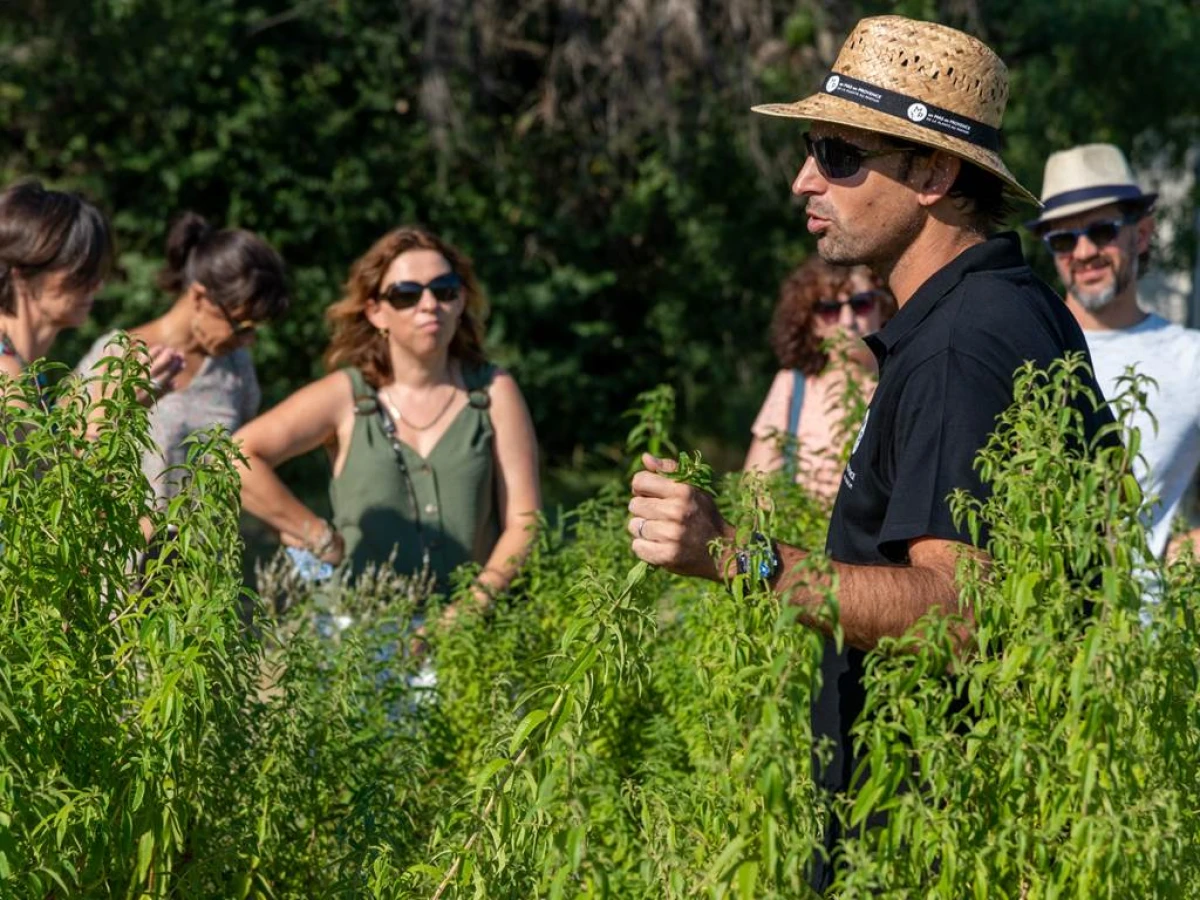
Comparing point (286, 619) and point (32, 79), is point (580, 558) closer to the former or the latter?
point (286, 619)

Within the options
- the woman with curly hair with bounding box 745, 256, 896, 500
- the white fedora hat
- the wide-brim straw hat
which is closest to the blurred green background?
the woman with curly hair with bounding box 745, 256, 896, 500

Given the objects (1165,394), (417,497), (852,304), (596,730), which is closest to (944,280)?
(596,730)

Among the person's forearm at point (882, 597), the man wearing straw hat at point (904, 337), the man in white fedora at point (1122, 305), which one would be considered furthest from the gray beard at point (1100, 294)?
the person's forearm at point (882, 597)

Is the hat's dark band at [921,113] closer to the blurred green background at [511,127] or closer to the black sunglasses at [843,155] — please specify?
the black sunglasses at [843,155]

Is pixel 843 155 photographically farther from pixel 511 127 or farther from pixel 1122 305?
pixel 511 127

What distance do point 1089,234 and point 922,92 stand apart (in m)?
2.30

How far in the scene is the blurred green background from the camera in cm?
1051

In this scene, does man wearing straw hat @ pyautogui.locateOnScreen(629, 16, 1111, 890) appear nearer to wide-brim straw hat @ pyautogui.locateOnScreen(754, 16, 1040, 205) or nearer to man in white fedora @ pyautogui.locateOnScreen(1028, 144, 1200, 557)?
wide-brim straw hat @ pyautogui.locateOnScreen(754, 16, 1040, 205)

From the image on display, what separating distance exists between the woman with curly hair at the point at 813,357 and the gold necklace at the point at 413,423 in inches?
34.7

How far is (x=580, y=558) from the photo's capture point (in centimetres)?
421

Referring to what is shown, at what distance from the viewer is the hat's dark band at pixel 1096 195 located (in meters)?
5.21

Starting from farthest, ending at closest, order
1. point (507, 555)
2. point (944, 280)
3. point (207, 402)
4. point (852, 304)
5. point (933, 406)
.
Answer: point (852, 304) < point (207, 402) < point (507, 555) < point (944, 280) < point (933, 406)

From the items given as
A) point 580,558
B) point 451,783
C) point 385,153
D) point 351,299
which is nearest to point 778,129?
point 385,153

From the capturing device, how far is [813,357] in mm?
5688
